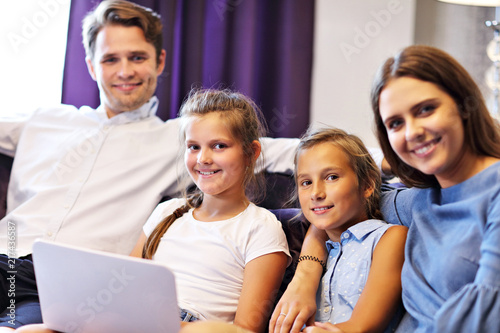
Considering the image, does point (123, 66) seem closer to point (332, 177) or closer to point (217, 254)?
point (217, 254)

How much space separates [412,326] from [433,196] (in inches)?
10.2

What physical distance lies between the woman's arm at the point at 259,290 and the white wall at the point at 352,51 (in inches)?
47.9

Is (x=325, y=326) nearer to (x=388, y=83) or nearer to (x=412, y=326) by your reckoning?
(x=412, y=326)

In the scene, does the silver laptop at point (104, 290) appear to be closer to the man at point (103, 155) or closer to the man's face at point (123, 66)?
the man at point (103, 155)

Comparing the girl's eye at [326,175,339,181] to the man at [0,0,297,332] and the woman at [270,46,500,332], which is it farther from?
the man at [0,0,297,332]

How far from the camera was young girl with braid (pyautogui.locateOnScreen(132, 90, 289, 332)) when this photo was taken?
1239 millimetres

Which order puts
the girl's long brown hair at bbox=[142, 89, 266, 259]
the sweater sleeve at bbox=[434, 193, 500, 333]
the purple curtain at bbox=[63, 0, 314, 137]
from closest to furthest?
the sweater sleeve at bbox=[434, 193, 500, 333] < the girl's long brown hair at bbox=[142, 89, 266, 259] < the purple curtain at bbox=[63, 0, 314, 137]

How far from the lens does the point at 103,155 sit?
174 centimetres

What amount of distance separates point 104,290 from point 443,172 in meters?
0.66

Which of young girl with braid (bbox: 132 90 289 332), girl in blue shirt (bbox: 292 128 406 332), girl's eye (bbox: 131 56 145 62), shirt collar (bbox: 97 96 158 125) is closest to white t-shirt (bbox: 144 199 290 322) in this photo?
young girl with braid (bbox: 132 90 289 332)

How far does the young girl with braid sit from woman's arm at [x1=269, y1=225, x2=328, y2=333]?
0.23 ft

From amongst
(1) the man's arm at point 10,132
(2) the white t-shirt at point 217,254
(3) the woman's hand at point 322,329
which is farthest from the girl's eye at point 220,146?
(1) the man's arm at point 10,132

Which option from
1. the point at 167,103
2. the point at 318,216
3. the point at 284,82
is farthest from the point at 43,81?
the point at 318,216

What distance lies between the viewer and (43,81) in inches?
87.2
